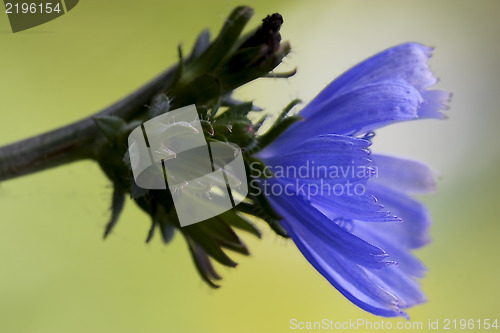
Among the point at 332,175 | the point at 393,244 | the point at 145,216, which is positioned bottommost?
the point at 145,216

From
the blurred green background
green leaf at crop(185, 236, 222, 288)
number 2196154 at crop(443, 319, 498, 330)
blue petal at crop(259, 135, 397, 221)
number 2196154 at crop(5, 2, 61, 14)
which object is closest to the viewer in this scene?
blue petal at crop(259, 135, 397, 221)

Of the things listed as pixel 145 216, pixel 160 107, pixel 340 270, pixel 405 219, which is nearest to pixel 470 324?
pixel 145 216

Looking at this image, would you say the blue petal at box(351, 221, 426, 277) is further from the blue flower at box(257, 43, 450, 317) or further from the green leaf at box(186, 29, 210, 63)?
the green leaf at box(186, 29, 210, 63)

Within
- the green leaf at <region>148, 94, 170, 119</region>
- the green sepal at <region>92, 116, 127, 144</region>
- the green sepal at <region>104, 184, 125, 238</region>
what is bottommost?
the green sepal at <region>104, 184, 125, 238</region>

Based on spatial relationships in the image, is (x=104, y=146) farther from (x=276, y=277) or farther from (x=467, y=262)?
(x=467, y=262)

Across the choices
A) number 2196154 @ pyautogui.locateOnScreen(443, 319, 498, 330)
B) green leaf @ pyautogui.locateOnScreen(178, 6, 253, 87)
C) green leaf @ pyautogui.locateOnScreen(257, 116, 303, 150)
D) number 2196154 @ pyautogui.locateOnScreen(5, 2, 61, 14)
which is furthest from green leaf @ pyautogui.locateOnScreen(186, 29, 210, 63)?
number 2196154 @ pyautogui.locateOnScreen(443, 319, 498, 330)

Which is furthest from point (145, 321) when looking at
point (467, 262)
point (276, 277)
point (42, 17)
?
point (467, 262)

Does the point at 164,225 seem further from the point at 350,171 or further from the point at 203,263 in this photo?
the point at 350,171

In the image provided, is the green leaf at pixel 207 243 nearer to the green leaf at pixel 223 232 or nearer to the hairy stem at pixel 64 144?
the green leaf at pixel 223 232

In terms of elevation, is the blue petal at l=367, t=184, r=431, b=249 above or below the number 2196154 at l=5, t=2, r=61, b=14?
below
